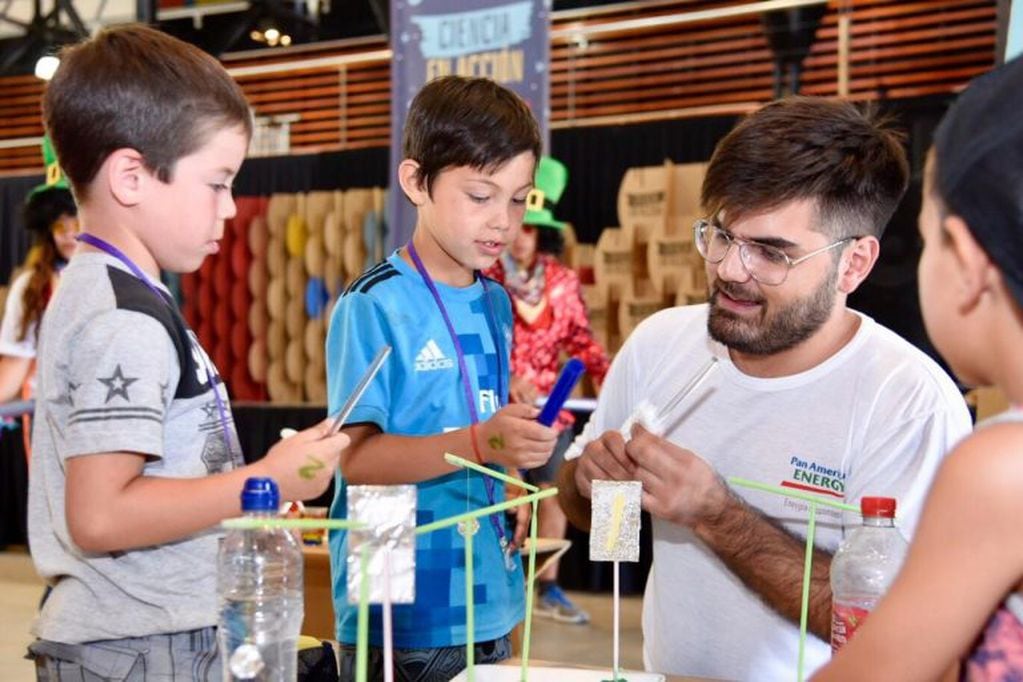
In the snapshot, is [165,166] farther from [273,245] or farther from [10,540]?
[10,540]

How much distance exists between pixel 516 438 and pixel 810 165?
2.06ft

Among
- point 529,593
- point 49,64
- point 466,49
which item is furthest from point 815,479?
point 466,49

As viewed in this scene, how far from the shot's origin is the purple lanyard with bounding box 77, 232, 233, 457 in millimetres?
1308

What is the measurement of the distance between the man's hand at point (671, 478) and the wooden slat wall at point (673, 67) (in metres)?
4.43

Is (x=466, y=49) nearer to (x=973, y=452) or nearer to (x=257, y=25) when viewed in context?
(x=257, y=25)

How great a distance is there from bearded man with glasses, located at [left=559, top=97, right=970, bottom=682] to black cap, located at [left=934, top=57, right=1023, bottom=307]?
85cm

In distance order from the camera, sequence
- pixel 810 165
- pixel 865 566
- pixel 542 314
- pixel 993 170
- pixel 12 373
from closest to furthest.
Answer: pixel 993 170 → pixel 865 566 → pixel 810 165 → pixel 12 373 → pixel 542 314

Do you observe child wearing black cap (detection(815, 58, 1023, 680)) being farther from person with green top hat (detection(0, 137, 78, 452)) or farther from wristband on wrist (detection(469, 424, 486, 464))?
person with green top hat (detection(0, 137, 78, 452))

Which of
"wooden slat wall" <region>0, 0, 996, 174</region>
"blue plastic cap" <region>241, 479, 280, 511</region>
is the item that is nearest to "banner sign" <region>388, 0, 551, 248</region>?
"wooden slat wall" <region>0, 0, 996, 174</region>

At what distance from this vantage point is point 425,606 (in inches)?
69.9

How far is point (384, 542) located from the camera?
1059 millimetres

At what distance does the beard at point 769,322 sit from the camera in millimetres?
1800

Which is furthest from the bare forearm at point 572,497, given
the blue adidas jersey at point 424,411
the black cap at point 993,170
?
the black cap at point 993,170

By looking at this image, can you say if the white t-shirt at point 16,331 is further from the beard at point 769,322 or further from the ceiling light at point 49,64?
the beard at point 769,322
